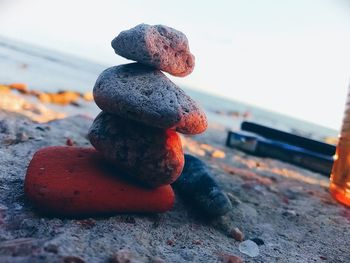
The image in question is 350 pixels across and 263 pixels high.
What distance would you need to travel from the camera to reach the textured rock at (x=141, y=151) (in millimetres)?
2473

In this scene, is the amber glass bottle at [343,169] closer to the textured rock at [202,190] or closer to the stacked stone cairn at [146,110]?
the textured rock at [202,190]

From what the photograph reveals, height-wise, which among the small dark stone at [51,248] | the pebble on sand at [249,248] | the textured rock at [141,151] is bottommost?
the pebble on sand at [249,248]

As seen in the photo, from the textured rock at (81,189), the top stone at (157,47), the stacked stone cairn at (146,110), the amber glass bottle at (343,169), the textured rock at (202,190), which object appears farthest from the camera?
the amber glass bottle at (343,169)

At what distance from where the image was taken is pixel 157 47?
2.48m

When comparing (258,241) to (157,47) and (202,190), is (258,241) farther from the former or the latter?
(157,47)

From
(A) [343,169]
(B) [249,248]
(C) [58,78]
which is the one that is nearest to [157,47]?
(B) [249,248]

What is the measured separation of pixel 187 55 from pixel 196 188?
1.29 metres

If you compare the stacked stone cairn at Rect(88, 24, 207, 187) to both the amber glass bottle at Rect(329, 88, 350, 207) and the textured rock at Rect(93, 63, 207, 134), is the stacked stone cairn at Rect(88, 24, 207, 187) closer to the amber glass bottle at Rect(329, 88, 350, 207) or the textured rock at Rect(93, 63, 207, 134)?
the textured rock at Rect(93, 63, 207, 134)

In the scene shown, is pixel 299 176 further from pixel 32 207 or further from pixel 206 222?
pixel 32 207

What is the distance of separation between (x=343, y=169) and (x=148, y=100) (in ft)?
8.62

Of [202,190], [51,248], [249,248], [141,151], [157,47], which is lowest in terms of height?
[249,248]

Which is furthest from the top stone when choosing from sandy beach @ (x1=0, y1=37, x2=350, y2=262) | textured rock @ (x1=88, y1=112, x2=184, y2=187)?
sandy beach @ (x1=0, y1=37, x2=350, y2=262)

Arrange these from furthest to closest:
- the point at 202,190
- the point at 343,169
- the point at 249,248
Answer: the point at 343,169, the point at 202,190, the point at 249,248

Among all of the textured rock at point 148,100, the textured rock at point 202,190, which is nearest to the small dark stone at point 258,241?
the textured rock at point 202,190
